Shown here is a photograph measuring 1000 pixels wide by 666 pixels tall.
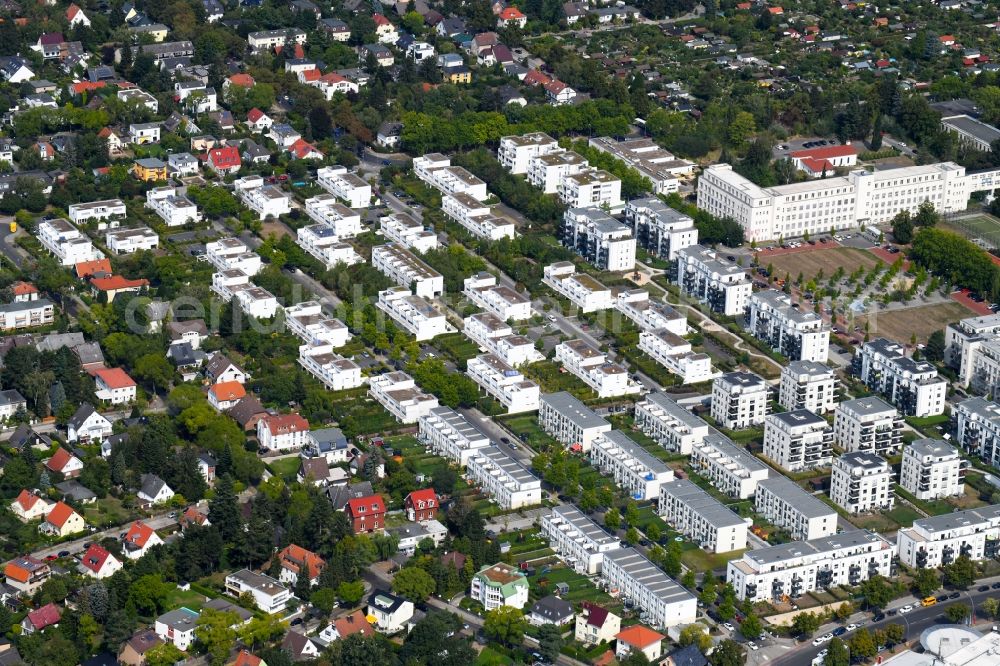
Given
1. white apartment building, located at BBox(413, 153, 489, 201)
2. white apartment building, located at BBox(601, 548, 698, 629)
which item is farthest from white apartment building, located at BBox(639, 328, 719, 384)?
white apartment building, located at BBox(413, 153, 489, 201)

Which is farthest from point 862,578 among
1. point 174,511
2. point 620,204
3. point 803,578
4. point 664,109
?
point 664,109

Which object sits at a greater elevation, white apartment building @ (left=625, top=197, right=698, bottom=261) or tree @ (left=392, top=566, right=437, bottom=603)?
tree @ (left=392, top=566, right=437, bottom=603)

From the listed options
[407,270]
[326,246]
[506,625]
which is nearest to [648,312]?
[407,270]

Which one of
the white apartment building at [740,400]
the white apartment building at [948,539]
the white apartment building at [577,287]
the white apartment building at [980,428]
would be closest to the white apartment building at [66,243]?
the white apartment building at [577,287]

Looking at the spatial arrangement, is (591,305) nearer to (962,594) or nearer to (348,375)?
(348,375)

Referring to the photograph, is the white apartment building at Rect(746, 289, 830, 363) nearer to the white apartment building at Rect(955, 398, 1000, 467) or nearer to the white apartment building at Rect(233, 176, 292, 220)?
the white apartment building at Rect(955, 398, 1000, 467)

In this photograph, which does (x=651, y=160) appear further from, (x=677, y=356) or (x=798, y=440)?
(x=798, y=440)
